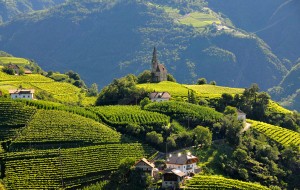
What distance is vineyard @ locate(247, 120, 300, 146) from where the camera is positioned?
11280 cm

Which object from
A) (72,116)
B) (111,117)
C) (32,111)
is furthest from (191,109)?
(32,111)

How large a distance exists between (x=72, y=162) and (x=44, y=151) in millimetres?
5210

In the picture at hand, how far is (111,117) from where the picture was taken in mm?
102250

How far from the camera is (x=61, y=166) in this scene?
8275cm

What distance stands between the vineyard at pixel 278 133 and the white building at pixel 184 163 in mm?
30416

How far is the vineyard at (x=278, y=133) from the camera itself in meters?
113

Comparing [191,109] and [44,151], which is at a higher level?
[191,109]

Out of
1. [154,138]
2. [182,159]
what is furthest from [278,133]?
[182,159]

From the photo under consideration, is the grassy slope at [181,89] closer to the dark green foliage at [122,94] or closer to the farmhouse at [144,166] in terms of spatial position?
the dark green foliage at [122,94]

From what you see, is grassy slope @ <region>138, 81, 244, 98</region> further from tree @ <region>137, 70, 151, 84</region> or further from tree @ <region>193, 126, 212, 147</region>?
tree @ <region>193, 126, 212, 147</region>

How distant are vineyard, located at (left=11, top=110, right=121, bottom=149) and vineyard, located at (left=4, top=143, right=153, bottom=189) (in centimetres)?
281

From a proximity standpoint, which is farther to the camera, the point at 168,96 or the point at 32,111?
the point at 168,96

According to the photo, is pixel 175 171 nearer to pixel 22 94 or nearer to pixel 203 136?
pixel 203 136

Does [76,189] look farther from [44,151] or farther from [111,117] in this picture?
[111,117]
